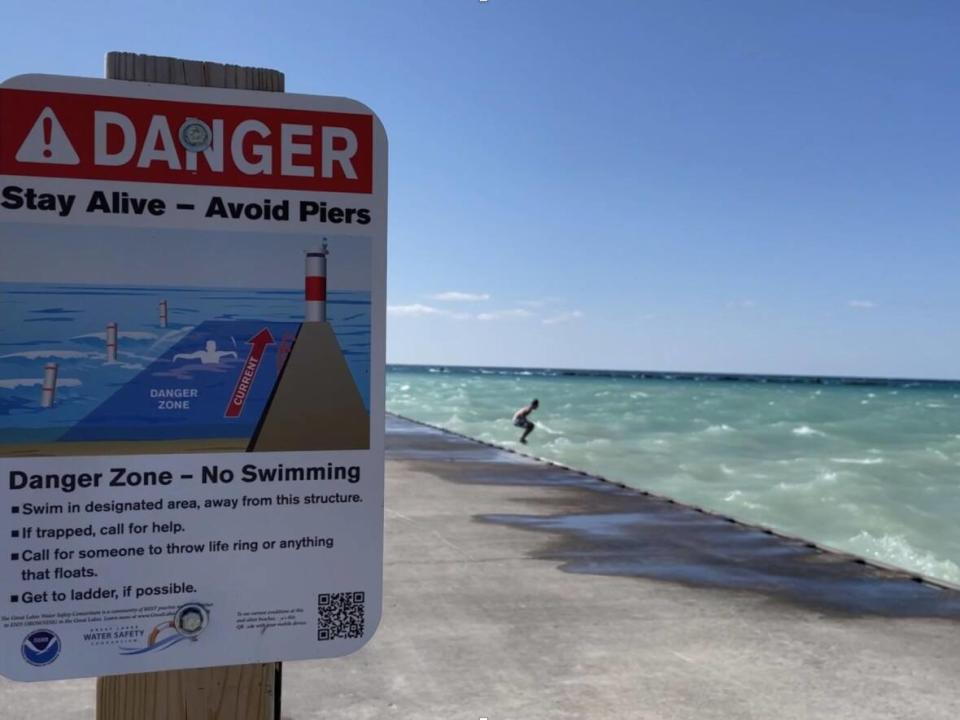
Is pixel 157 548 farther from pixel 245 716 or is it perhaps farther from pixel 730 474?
pixel 730 474

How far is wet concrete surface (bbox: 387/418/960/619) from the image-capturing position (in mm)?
7434

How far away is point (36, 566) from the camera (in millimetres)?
2246

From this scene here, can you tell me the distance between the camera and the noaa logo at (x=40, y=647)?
2260 mm

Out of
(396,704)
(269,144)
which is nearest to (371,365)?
(269,144)

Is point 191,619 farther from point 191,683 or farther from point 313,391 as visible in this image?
point 313,391

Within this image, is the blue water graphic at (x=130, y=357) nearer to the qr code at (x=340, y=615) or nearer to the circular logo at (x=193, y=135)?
the circular logo at (x=193, y=135)

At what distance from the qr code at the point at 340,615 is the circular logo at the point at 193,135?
110 cm

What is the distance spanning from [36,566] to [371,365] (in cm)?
88

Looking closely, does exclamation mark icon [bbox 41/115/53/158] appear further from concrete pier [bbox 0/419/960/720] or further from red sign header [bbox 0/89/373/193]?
concrete pier [bbox 0/419/960/720]

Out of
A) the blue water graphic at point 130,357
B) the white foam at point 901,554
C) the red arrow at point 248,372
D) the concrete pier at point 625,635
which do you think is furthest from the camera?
the white foam at point 901,554

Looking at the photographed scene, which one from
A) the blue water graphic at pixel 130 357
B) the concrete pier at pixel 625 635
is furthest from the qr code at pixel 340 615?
the concrete pier at pixel 625 635

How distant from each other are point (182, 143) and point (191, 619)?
1.11 metres

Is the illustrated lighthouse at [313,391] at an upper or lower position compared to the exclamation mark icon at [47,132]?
lower

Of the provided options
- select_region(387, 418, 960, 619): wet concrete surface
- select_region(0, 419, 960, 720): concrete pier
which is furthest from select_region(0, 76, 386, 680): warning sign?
select_region(387, 418, 960, 619): wet concrete surface
